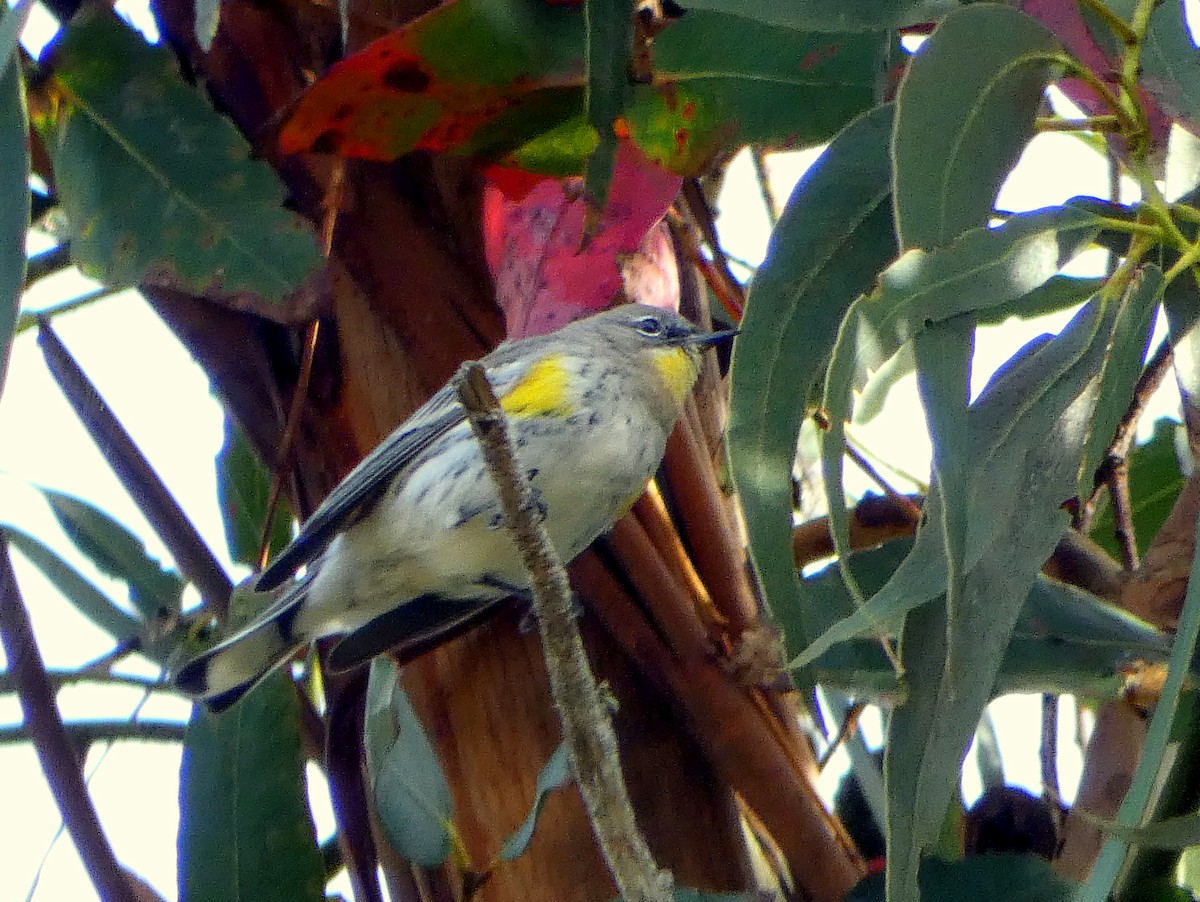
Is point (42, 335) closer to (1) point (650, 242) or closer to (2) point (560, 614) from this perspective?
(1) point (650, 242)

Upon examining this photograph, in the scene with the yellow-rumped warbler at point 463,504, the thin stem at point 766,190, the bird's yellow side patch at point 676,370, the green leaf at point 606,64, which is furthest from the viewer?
the thin stem at point 766,190

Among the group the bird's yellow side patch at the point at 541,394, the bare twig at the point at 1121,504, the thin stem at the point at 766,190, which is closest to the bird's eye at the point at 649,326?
the bird's yellow side patch at the point at 541,394

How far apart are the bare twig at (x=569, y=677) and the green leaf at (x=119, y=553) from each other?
925 mm

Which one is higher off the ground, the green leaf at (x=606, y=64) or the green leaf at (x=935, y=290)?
the green leaf at (x=606, y=64)

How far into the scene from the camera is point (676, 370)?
2094mm

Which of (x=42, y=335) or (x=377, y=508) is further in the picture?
(x=377, y=508)

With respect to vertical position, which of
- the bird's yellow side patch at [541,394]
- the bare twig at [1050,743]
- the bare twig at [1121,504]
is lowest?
the bare twig at [1050,743]

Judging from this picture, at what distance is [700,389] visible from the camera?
7.00 ft

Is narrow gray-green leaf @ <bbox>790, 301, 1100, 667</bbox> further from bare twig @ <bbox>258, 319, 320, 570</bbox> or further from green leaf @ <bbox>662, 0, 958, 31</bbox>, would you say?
bare twig @ <bbox>258, 319, 320, 570</bbox>

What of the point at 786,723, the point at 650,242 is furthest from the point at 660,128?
the point at 786,723

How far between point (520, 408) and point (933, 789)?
1.01 metres

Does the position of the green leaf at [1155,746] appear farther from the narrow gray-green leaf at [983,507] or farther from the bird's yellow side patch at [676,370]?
the bird's yellow side patch at [676,370]

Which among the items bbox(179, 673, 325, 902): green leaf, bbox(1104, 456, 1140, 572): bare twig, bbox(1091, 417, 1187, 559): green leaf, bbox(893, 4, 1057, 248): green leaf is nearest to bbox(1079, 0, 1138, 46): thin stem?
bbox(893, 4, 1057, 248): green leaf

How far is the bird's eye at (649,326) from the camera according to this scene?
A: 6.98 feet
